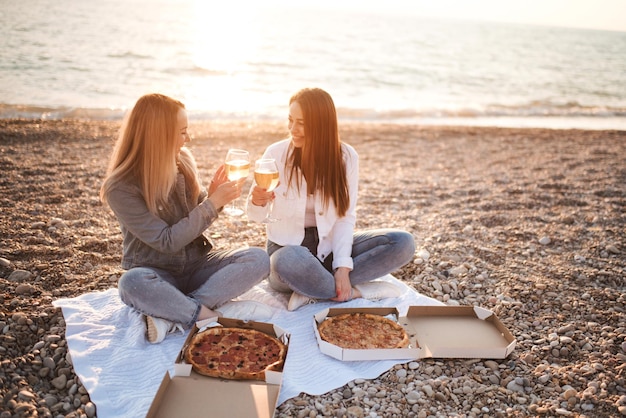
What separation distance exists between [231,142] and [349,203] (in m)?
6.52

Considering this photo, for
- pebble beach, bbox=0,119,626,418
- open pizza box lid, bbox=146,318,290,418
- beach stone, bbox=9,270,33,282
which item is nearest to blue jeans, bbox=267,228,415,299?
pebble beach, bbox=0,119,626,418

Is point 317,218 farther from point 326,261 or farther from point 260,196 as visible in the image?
point 260,196

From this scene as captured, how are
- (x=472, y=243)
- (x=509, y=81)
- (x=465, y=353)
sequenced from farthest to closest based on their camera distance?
(x=509, y=81), (x=472, y=243), (x=465, y=353)

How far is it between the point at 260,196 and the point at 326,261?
939mm

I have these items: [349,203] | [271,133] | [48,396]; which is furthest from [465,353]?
[271,133]

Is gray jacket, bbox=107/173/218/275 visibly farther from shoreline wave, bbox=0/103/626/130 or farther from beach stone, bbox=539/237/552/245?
shoreline wave, bbox=0/103/626/130

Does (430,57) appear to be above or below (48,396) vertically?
above

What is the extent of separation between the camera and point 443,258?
5262 mm

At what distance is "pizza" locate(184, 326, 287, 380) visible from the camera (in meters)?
3.11

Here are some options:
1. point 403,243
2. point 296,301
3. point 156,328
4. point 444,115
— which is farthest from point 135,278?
point 444,115

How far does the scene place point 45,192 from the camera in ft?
20.7

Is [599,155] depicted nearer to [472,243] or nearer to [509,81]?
[472,243]

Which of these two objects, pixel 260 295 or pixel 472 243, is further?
pixel 472 243

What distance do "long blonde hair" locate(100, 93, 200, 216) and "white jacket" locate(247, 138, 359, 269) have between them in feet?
2.89
